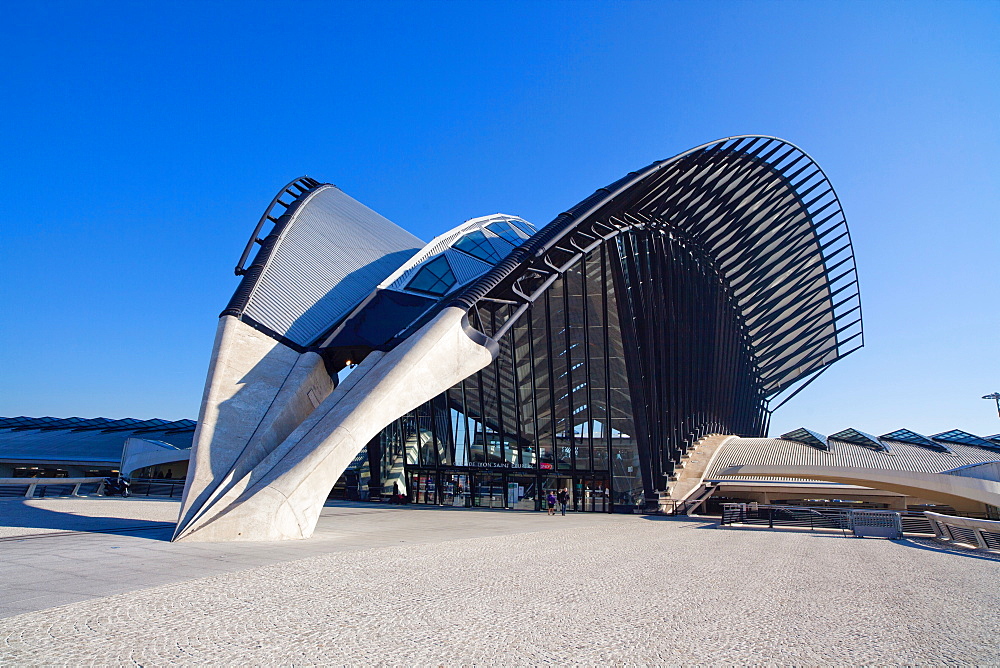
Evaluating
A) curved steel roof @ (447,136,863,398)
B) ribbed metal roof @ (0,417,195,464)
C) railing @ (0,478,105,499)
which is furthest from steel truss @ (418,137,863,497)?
ribbed metal roof @ (0,417,195,464)

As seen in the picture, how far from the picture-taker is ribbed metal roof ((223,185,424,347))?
23094 mm

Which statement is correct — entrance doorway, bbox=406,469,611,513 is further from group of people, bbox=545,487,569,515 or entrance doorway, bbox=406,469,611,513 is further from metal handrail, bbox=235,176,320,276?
metal handrail, bbox=235,176,320,276

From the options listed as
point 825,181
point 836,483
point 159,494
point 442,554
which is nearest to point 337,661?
point 442,554

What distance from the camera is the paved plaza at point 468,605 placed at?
537 centimetres

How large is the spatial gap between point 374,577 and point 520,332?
79.6 feet

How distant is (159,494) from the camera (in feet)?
123

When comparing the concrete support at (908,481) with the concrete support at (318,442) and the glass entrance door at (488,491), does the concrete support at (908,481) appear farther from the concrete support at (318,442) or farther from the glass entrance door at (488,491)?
the concrete support at (318,442)

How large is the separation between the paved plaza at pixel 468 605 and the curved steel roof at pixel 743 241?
11809 millimetres

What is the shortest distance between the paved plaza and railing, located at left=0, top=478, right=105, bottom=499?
576 inches

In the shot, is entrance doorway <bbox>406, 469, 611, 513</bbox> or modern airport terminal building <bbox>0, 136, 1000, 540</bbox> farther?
entrance doorway <bbox>406, 469, 611, 513</bbox>

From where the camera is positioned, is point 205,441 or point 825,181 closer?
point 205,441

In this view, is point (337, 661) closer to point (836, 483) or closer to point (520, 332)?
point (520, 332)

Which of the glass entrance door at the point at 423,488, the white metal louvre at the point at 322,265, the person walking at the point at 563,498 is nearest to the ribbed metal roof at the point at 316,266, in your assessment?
the white metal louvre at the point at 322,265

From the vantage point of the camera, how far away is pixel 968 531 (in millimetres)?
17188
